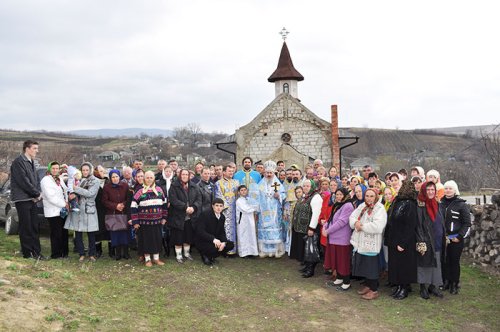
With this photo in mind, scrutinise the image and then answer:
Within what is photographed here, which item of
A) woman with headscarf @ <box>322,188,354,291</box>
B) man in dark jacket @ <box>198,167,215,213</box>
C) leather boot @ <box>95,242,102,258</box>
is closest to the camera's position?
woman with headscarf @ <box>322,188,354,291</box>

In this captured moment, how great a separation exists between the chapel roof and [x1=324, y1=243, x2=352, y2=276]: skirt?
18930 mm

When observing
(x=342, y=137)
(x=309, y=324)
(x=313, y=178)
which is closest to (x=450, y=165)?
(x=342, y=137)

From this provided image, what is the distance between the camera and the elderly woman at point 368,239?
249 inches

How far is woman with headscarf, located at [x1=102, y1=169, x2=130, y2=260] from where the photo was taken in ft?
24.9

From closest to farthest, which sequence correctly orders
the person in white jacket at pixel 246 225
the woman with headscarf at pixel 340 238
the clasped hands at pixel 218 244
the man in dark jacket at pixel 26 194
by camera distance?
the woman with headscarf at pixel 340 238
the man in dark jacket at pixel 26 194
the clasped hands at pixel 218 244
the person in white jacket at pixel 246 225

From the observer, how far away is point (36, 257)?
285 inches

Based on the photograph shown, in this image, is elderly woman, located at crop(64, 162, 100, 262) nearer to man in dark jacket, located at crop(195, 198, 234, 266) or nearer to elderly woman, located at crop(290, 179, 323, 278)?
man in dark jacket, located at crop(195, 198, 234, 266)

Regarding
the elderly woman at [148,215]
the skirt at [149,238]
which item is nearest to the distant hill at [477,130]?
the elderly woman at [148,215]

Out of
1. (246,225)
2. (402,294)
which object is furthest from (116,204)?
(402,294)

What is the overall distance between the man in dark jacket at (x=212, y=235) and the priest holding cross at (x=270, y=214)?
75cm

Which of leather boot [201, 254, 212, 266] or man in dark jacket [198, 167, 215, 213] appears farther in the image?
man in dark jacket [198, 167, 215, 213]

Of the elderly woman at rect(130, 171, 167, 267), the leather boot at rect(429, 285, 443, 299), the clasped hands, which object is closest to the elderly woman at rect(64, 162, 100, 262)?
the elderly woman at rect(130, 171, 167, 267)

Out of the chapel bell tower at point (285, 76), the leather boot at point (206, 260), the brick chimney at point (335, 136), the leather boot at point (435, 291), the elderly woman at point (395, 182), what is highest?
the chapel bell tower at point (285, 76)

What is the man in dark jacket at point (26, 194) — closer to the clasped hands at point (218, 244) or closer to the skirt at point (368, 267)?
the clasped hands at point (218, 244)
